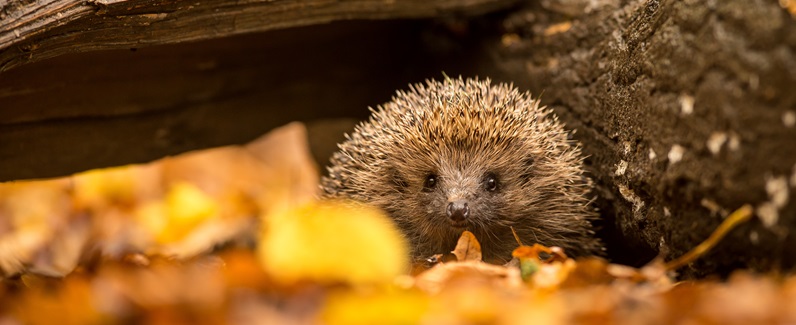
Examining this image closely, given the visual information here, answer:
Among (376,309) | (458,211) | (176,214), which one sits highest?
(176,214)

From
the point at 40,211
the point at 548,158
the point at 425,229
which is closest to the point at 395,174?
the point at 425,229

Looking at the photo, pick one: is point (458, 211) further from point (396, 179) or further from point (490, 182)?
point (396, 179)

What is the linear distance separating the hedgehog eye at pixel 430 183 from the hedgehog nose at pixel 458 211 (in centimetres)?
36

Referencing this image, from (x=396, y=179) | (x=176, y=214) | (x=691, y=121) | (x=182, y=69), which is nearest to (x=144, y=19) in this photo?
(x=182, y=69)

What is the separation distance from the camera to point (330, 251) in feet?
8.29

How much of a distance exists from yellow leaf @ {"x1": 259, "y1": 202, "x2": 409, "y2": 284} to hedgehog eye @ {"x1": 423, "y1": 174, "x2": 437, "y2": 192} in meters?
1.28

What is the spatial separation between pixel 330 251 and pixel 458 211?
1.18 m

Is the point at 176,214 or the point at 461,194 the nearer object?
the point at 461,194

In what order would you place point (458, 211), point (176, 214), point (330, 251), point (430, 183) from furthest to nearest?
1. point (176, 214)
2. point (430, 183)
3. point (458, 211)
4. point (330, 251)

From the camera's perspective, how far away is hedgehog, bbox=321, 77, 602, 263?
3.90 meters

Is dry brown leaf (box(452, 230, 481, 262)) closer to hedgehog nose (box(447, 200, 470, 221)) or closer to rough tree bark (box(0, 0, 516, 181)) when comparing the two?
hedgehog nose (box(447, 200, 470, 221))

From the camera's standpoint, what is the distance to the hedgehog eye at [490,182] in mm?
3965

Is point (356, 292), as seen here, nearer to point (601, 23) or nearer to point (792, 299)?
point (792, 299)

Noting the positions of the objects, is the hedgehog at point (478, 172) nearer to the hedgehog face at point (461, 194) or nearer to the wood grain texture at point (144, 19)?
the hedgehog face at point (461, 194)
